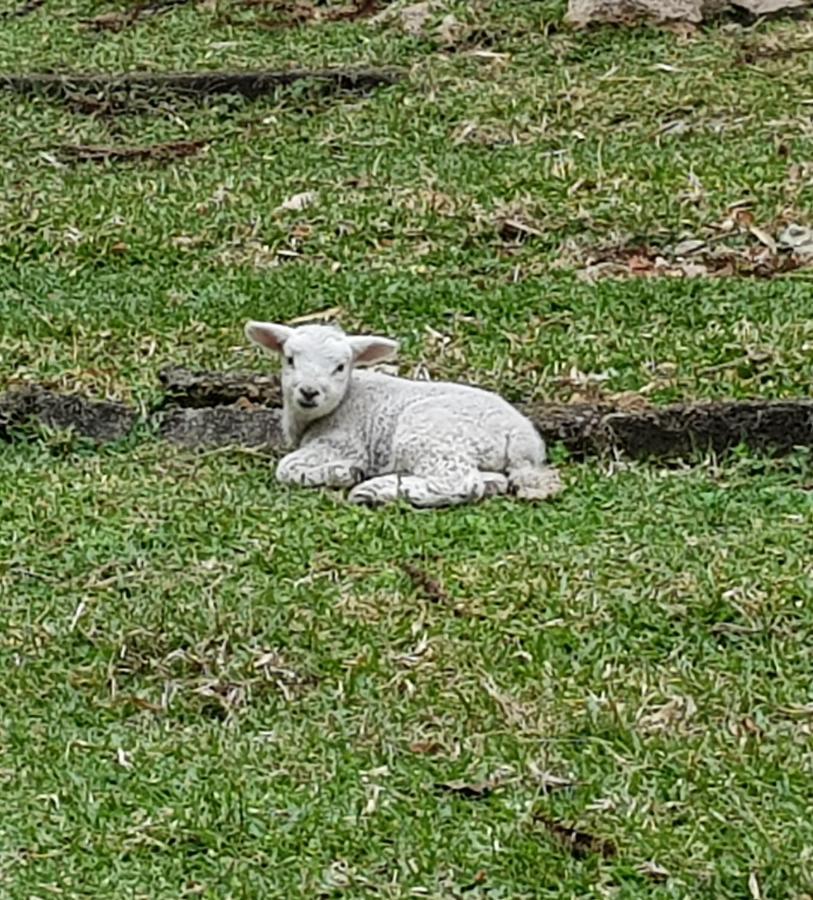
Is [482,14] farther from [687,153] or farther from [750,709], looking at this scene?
[750,709]

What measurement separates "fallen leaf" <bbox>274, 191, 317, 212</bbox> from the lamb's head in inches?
114

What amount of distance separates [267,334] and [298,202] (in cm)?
307

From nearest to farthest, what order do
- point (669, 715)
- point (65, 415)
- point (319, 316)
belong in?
point (669, 715), point (65, 415), point (319, 316)

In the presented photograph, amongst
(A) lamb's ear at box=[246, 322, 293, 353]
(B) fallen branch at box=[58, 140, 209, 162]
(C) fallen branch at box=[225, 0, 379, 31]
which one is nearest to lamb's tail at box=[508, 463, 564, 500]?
(A) lamb's ear at box=[246, 322, 293, 353]

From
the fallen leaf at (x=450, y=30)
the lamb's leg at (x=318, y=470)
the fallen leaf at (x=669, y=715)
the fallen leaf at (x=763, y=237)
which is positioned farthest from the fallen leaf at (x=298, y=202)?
the fallen leaf at (x=669, y=715)

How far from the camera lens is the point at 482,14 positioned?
12359 mm

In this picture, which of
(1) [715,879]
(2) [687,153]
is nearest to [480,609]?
(1) [715,879]

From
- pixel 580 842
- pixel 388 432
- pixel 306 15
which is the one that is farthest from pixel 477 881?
pixel 306 15

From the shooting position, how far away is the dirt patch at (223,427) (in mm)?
7383

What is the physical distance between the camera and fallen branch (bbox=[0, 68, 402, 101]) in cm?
1157

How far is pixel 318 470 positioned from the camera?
6.85m

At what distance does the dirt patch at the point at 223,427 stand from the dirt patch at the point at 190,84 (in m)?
4.31

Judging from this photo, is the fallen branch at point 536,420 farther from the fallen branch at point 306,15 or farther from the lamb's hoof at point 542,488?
the fallen branch at point 306,15

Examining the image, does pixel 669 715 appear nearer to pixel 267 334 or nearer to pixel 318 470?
pixel 318 470
